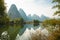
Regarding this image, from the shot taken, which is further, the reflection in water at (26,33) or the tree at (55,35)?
the reflection in water at (26,33)

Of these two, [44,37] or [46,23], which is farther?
[44,37]

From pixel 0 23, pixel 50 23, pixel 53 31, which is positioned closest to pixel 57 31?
pixel 53 31

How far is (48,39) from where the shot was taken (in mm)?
7762

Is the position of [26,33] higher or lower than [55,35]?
higher

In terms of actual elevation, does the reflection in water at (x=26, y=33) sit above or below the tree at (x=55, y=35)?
above

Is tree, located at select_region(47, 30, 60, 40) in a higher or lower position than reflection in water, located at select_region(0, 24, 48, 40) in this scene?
lower

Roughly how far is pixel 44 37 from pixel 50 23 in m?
1.07

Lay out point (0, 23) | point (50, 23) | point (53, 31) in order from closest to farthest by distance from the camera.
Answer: point (50, 23) → point (53, 31) → point (0, 23)

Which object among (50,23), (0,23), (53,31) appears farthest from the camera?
(0,23)

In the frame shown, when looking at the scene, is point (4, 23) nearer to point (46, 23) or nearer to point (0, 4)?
point (0, 4)

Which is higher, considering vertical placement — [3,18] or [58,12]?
[3,18]

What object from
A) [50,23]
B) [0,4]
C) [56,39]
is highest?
[0,4]

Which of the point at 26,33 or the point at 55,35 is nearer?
the point at 55,35

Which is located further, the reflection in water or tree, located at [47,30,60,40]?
the reflection in water
